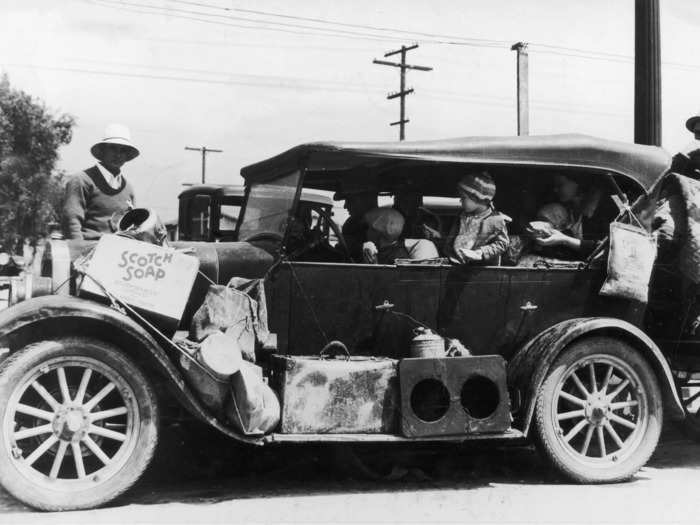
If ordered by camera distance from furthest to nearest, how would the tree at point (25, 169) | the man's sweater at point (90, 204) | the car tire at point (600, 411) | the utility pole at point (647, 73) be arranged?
1. the tree at point (25, 169)
2. the utility pole at point (647, 73)
3. the man's sweater at point (90, 204)
4. the car tire at point (600, 411)

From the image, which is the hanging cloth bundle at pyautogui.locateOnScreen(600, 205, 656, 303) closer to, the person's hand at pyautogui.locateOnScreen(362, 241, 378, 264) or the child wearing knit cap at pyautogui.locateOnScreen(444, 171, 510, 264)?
the child wearing knit cap at pyautogui.locateOnScreen(444, 171, 510, 264)

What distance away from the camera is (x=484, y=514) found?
4285 mm

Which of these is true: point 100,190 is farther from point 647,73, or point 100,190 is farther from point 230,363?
point 647,73

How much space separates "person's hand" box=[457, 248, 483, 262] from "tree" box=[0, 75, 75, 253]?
24050mm

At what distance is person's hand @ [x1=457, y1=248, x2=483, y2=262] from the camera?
197 inches

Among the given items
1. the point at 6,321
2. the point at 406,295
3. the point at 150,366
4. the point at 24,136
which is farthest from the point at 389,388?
the point at 24,136

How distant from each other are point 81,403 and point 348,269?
5.54 feet

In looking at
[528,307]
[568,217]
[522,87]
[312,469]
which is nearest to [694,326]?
[568,217]

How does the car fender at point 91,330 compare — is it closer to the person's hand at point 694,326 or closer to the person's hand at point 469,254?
the person's hand at point 469,254

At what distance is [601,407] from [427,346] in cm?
121

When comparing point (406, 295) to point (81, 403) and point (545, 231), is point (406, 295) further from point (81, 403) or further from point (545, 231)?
point (81, 403)

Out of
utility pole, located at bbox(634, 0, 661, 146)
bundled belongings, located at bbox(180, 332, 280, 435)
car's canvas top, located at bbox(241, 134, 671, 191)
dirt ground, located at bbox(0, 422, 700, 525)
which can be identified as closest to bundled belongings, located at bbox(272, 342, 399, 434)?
bundled belongings, located at bbox(180, 332, 280, 435)

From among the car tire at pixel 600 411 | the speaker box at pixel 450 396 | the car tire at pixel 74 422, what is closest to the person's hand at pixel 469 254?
the speaker box at pixel 450 396

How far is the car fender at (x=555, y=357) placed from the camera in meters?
4.86
